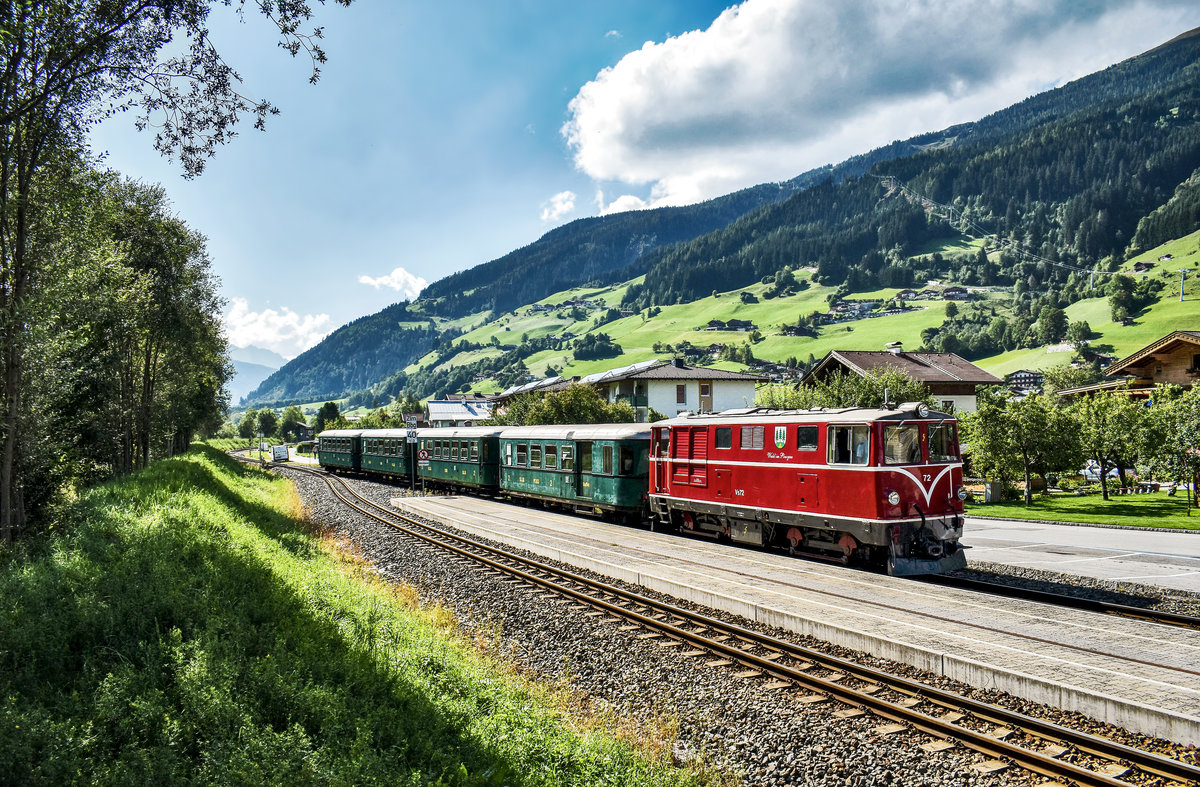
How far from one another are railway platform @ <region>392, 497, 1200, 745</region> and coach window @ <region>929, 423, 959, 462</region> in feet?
9.17

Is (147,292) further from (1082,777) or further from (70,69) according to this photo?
(1082,777)

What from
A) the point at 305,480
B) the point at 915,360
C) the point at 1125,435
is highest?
the point at 915,360

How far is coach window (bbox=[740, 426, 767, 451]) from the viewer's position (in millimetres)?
16656

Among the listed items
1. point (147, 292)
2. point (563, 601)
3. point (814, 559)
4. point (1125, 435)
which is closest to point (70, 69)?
point (563, 601)

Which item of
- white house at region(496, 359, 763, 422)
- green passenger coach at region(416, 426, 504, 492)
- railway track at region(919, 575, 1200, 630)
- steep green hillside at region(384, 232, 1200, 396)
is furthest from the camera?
steep green hillside at region(384, 232, 1200, 396)

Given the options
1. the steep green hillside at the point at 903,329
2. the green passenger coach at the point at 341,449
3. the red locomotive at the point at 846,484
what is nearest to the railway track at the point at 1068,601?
the red locomotive at the point at 846,484

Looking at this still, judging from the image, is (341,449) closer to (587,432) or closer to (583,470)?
(583,470)

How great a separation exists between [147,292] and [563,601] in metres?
24.3

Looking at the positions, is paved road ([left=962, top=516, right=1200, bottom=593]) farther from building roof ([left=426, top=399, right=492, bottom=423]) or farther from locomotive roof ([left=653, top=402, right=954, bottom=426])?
building roof ([left=426, top=399, right=492, bottom=423])

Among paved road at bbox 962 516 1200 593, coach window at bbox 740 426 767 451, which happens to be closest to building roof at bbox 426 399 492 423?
paved road at bbox 962 516 1200 593

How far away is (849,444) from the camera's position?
14.3 meters

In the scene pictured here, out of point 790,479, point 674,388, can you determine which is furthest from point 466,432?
point 674,388

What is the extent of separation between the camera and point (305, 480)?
48531 mm

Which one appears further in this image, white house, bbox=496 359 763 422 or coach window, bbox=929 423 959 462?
white house, bbox=496 359 763 422
